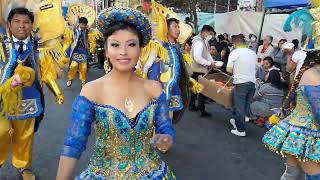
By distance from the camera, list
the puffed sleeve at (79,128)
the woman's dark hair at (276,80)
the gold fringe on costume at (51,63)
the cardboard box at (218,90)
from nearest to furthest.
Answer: the puffed sleeve at (79,128) < the gold fringe on costume at (51,63) < the cardboard box at (218,90) < the woman's dark hair at (276,80)

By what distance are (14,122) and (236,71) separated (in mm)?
3551

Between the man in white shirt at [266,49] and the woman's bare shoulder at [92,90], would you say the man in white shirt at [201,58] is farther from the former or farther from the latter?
the woman's bare shoulder at [92,90]

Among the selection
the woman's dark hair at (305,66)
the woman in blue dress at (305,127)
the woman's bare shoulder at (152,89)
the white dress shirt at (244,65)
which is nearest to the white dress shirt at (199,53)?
the white dress shirt at (244,65)

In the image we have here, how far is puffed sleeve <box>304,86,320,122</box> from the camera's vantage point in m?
2.72

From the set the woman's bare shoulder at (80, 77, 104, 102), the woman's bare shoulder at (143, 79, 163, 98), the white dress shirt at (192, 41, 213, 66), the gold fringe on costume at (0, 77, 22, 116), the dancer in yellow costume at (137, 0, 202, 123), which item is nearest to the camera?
the woman's bare shoulder at (80, 77, 104, 102)

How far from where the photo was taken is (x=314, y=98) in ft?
8.97

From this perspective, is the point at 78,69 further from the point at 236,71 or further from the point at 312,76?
the point at 312,76

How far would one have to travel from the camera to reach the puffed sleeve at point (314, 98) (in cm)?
272

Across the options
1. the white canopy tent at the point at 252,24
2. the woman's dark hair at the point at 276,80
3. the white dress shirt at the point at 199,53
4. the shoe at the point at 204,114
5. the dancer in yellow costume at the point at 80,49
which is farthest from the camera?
the white canopy tent at the point at 252,24

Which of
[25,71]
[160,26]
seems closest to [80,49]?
[160,26]

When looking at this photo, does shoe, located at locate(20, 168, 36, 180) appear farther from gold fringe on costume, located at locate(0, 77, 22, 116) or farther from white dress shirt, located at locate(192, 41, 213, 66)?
white dress shirt, located at locate(192, 41, 213, 66)

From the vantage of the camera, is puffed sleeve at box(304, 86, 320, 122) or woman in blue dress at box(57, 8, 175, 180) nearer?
woman in blue dress at box(57, 8, 175, 180)


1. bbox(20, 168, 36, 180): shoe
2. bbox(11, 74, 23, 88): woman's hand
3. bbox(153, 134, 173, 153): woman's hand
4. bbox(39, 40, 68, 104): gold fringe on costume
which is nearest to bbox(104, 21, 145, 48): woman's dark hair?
bbox(153, 134, 173, 153): woman's hand

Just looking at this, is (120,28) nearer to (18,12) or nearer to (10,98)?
(18,12)
